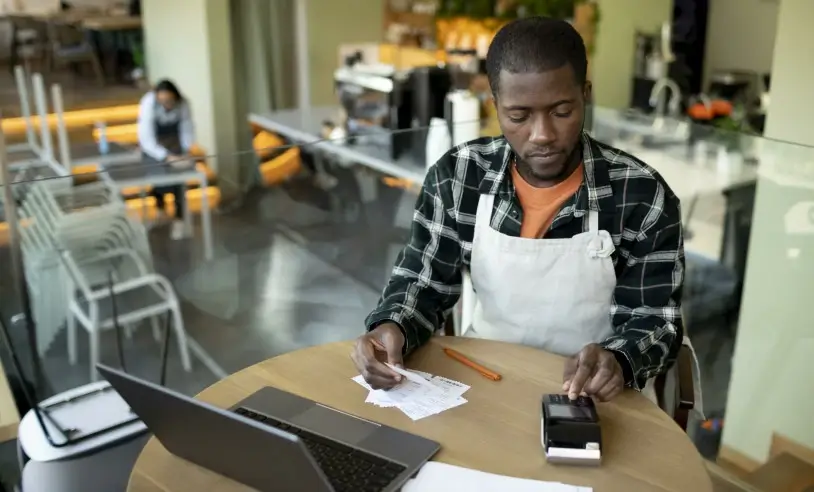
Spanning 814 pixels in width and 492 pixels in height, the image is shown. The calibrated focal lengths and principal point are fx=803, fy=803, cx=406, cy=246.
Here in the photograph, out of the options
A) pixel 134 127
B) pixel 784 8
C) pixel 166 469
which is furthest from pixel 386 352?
pixel 134 127

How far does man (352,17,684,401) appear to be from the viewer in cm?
130

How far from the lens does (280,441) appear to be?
0.88 metres

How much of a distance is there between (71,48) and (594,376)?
587 cm

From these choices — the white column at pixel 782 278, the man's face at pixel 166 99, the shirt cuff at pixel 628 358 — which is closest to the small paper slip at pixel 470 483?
the shirt cuff at pixel 628 358

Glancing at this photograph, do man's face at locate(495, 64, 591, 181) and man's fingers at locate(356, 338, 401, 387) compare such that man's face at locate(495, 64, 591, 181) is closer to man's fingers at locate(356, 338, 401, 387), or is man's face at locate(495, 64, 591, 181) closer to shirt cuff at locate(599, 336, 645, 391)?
shirt cuff at locate(599, 336, 645, 391)

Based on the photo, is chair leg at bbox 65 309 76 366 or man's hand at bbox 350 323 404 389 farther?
chair leg at bbox 65 309 76 366

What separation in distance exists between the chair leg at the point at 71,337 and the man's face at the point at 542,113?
7.38ft

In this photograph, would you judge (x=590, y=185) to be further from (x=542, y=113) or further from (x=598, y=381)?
(x=598, y=381)

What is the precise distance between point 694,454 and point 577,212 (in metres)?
0.47

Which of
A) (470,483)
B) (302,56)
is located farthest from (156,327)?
(302,56)

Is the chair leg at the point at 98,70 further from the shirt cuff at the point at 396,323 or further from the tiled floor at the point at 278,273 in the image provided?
the shirt cuff at the point at 396,323

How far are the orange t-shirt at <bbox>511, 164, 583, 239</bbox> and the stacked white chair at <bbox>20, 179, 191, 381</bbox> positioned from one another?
1398 mm

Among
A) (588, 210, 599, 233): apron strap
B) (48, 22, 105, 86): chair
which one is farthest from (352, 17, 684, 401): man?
(48, 22, 105, 86): chair

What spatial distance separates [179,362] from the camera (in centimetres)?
327
